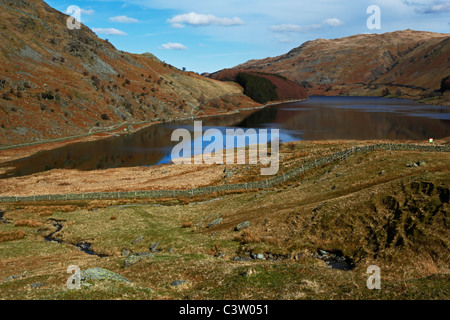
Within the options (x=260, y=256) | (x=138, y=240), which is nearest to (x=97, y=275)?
(x=260, y=256)

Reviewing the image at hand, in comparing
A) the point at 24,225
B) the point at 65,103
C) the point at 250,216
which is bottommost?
the point at 24,225

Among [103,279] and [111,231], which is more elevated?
[103,279]

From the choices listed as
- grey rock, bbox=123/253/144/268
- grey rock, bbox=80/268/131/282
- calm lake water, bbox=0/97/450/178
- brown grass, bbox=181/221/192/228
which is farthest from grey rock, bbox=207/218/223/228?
calm lake water, bbox=0/97/450/178

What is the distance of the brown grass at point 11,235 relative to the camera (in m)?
40.9

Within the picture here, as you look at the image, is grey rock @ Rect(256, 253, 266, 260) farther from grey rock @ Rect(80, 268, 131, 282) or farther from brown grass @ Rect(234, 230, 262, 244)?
grey rock @ Rect(80, 268, 131, 282)

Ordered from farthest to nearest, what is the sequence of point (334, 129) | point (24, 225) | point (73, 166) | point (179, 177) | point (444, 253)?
point (334, 129) → point (73, 166) → point (179, 177) → point (24, 225) → point (444, 253)

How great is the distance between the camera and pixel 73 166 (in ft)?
305

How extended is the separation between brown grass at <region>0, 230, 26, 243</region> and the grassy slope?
827mm

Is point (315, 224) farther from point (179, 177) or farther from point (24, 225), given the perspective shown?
point (179, 177)

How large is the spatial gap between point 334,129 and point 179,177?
8878cm

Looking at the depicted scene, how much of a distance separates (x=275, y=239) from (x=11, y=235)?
Answer: 32.7 metres

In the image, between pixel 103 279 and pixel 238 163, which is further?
pixel 238 163
